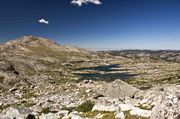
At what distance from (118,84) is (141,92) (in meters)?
4.82

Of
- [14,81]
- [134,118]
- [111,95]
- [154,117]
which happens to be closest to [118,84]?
[111,95]

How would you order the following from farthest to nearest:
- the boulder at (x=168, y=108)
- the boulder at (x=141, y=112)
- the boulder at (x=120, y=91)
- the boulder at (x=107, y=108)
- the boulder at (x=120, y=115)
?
the boulder at (x=120, y=91) → the boulder at (x=107, y=108) → the boulder at (x=120, y=115) → the boulder at (x=141, y=112) → the boulder at (x=168, y=108)

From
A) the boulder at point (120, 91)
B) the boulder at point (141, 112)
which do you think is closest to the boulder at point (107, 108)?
the boulder at point (141, 112)

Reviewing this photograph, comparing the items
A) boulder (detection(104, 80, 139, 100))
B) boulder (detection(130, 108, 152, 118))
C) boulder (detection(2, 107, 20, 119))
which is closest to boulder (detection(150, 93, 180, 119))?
boulder (detection(130, 108, 152, 118))

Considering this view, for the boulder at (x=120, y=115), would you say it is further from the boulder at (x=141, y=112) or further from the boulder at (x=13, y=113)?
the boulder at (x=13, y=113)

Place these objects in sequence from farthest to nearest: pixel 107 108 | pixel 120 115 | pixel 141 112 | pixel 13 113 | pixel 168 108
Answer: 1. pixel 13 113
2. pixel 107 108
3. pixel 120 115
4. pixel 141 112
5. pixel 168 108

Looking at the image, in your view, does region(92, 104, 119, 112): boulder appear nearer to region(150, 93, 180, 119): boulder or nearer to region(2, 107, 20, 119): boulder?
region(2, 107, 20, 119): boulder

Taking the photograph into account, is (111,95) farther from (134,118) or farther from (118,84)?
(134,118)

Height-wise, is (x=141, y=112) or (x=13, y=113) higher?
(x=141, y=112)

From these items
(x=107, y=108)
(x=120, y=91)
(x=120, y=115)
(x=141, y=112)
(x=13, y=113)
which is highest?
(x=141, y=112)

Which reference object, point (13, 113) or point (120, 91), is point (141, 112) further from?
point (120, 91)

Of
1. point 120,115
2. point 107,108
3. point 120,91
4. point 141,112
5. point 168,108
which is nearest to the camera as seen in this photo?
point 168,108

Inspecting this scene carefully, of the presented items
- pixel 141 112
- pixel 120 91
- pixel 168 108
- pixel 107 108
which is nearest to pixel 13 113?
pixel 107 108

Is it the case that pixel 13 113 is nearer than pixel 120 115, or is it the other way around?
pixel 120 115
